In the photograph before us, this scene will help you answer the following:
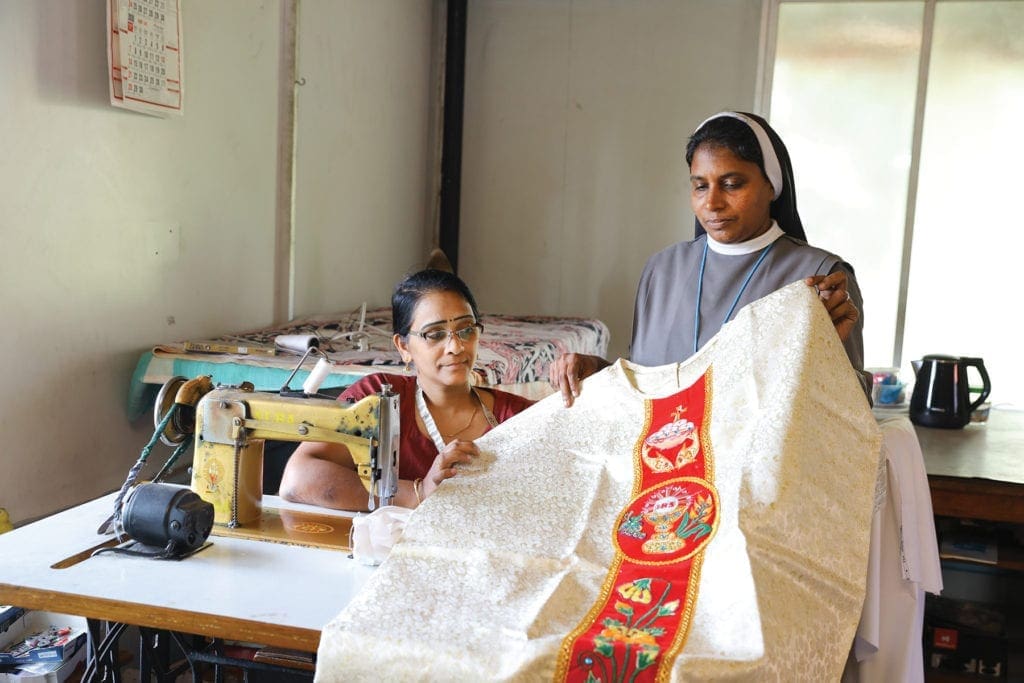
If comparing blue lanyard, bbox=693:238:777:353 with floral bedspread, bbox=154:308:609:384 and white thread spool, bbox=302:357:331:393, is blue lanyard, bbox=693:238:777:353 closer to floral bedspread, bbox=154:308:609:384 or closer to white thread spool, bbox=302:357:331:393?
white thread spool, bbox=302:357:331:393

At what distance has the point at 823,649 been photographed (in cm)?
128

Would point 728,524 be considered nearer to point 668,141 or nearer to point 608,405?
point 608,405

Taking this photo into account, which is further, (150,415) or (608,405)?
(150,415)

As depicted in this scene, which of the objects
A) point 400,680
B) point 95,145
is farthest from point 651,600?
point 95,145

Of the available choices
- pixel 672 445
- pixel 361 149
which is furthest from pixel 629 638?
pixel 361 149

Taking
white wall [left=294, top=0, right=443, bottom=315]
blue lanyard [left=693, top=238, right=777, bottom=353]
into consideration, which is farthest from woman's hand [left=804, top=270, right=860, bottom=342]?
white wall [left=294, top=0, right=443, bottom=315]

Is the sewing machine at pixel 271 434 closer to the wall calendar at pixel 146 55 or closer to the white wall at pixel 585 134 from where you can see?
the wall calendar at pixel 146 55

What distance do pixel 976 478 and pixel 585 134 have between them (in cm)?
389

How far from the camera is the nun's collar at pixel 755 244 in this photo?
6.59 ft

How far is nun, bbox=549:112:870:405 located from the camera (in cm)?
192

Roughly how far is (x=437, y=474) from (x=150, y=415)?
1965 millimetres

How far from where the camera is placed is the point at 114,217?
3.05 m

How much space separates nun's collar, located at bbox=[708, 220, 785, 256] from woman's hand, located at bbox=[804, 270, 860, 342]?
13.5 inches

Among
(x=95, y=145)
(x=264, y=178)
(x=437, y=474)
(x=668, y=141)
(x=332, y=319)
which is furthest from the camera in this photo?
(x=668, y=141)
